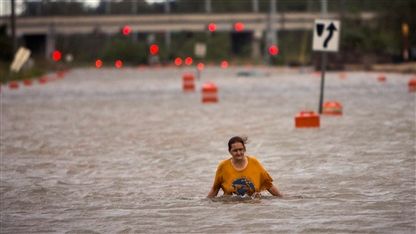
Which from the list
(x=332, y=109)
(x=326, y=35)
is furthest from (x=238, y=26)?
(x=326, y=35)

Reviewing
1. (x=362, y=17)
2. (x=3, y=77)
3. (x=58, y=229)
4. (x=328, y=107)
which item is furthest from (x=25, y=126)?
(x=362, y=17)

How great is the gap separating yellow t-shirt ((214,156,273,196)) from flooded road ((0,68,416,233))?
17cm

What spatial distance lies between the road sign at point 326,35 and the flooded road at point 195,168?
1618mm

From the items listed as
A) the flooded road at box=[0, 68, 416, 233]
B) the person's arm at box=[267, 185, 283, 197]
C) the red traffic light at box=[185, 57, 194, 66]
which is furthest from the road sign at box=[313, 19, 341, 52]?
the red traffic light at box=[185, 57, 194, 66]

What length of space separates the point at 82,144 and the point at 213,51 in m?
106

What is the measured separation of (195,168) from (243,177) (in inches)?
143

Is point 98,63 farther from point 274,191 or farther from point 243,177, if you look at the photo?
point 243,177

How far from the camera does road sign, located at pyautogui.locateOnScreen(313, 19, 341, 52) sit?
988 inches

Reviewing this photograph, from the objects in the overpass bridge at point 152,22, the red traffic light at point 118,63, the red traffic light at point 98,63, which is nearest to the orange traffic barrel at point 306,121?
the overpass bridge at point 152,22

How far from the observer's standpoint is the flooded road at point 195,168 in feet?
35.8

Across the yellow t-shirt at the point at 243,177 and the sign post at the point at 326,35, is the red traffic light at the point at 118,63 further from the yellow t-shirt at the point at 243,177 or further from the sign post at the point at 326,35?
the yellow t-shirt at the point at 243,177

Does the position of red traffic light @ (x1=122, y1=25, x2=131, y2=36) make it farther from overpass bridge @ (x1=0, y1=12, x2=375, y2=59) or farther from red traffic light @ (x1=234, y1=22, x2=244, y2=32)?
red traffic light @ (x1=234, y1=22, x2=244, y2=32)

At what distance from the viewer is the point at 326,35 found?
2530 cm

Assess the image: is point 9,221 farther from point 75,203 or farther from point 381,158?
point 381,158
